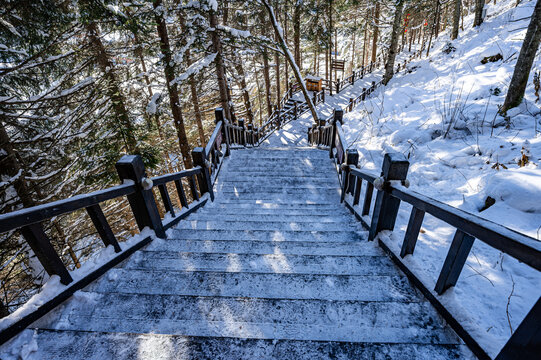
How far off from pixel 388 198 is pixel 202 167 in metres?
3.44

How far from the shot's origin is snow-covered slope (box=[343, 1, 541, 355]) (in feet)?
6.92

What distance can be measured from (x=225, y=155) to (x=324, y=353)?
21.8 feet

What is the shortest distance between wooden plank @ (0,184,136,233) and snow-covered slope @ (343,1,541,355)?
3.06 m

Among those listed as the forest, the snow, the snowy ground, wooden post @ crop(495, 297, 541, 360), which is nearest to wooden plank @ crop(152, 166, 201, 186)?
the snow

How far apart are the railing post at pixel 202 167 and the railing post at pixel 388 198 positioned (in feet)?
10.7

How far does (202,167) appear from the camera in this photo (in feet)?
15.0

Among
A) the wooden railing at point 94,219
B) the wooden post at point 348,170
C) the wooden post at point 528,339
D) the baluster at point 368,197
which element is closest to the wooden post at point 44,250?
the wooden railing at point 94,219

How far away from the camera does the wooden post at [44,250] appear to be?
5.70ft

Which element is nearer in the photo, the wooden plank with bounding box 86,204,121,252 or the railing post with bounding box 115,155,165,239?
the wooden plank with bounding box 86,204,121,252

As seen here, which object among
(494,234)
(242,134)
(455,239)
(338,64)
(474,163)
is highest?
(338,64)

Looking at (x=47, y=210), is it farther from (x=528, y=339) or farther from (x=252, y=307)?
(x=528, y=339)

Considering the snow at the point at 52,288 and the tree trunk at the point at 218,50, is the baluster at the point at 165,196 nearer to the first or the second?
the snow at the point at 52,288

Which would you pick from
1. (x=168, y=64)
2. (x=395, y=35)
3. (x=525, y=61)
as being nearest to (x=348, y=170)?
(x=525, y=61)

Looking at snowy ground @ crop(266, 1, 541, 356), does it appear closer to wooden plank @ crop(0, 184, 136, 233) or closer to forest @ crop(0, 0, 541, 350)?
forest @ crop(0, 0, 541, 350)
